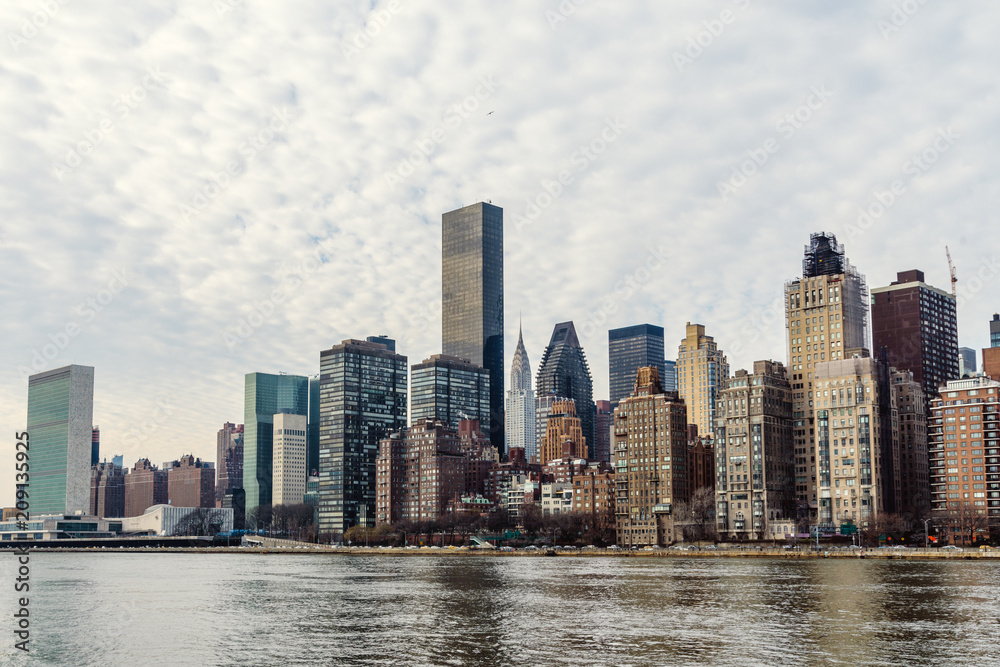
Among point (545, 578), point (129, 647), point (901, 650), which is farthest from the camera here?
point (545, 578)

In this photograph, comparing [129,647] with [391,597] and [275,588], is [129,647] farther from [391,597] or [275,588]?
[275,588]

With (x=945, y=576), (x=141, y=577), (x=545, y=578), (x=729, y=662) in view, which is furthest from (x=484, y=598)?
(x=141, y=577)

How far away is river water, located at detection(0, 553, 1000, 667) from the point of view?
69812mm

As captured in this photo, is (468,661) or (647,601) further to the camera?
(647,601)

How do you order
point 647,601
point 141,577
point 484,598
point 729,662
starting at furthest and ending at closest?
point 141,577
point 484,598
point 647,601
point 729,662

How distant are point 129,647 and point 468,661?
1048 inches

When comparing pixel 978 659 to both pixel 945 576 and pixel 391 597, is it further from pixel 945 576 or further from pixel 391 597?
pixel 945 576

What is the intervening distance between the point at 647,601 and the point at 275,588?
182 ft

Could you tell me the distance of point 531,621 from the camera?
8888 centimetres

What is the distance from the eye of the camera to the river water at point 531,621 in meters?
69.8

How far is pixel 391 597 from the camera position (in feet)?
387


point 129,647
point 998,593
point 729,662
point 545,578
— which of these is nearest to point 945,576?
point 998,593

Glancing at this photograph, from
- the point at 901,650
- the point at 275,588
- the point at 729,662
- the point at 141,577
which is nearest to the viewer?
the point at 729,662

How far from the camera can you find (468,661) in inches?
2653
